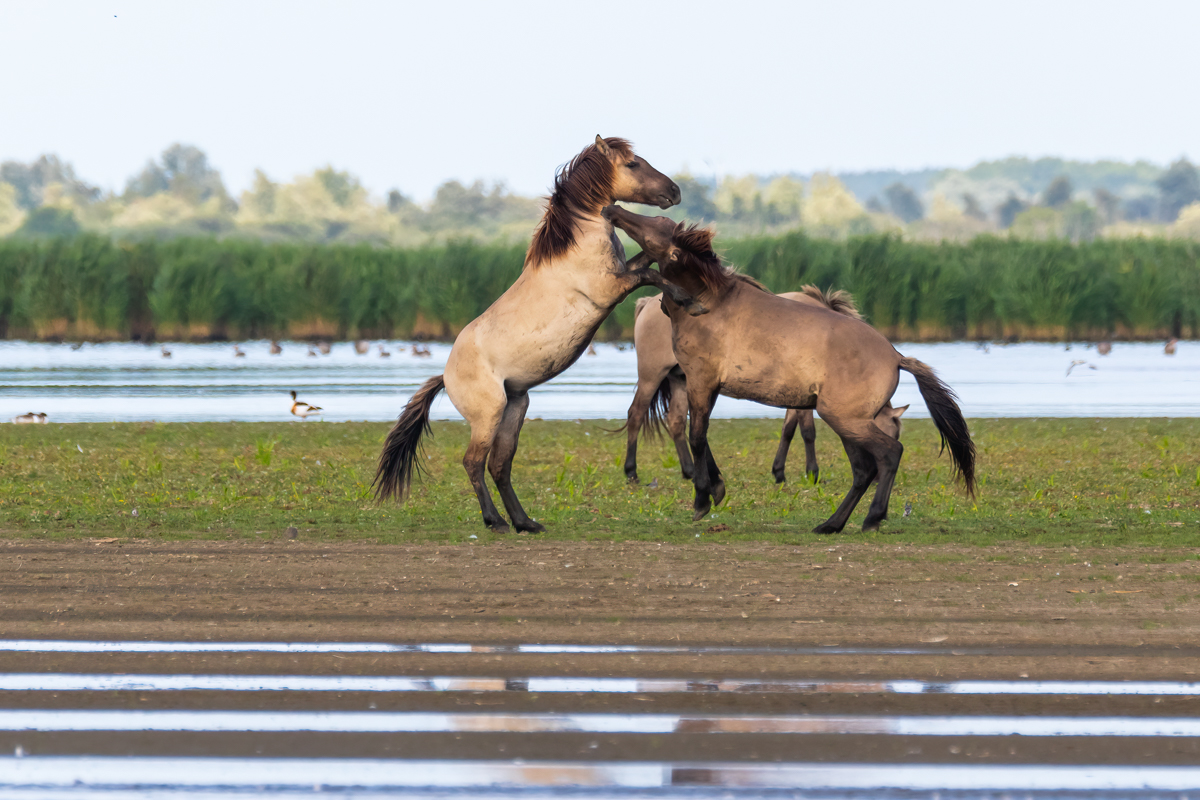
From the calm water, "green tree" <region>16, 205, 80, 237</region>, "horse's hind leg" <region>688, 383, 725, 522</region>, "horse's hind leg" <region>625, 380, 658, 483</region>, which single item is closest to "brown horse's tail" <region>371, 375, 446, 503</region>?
"horse's hind leg" <region>688, 383, 725, 522</region>

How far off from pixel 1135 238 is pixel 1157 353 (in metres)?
11.6

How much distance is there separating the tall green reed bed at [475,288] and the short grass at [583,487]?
25.4m

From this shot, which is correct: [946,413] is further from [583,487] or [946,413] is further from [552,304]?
[583,487]

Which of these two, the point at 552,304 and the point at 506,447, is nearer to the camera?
the point at 552,304

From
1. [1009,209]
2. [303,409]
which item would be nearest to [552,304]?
[303,409]

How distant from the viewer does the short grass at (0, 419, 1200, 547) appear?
32.8 feet

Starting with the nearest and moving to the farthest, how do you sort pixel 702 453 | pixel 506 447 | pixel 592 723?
pixel 592 723, pixel 506 447, pixel 702 453

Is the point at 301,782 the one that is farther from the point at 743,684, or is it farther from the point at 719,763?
the point at 743,684

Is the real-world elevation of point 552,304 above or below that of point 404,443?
above

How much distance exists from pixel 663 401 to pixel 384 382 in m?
16.1

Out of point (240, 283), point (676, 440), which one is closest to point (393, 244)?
point (240, 283)

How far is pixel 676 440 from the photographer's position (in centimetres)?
1318

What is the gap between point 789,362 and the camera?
31.9 ft

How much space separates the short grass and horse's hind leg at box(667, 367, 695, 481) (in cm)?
40
